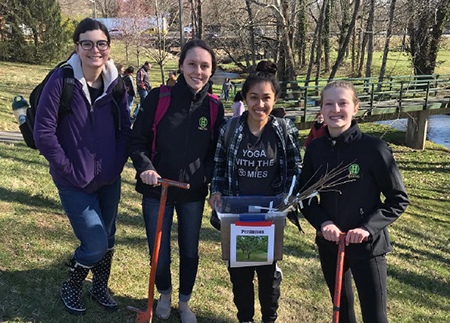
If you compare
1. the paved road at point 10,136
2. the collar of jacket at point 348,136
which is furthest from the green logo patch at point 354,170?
the paved road at point 10,136

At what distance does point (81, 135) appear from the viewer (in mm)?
2492

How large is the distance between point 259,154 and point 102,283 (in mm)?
1588

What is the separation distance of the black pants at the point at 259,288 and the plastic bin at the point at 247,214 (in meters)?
0.21

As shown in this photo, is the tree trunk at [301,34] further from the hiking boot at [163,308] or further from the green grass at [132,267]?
the hiking boot at [163,308]

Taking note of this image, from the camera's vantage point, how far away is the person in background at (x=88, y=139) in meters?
2.38

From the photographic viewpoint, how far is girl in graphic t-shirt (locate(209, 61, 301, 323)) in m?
2.54

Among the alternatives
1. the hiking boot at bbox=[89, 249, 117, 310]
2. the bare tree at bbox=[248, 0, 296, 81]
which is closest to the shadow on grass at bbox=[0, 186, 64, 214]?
the hiking boot at bbox=[89, 249, 117, 310]

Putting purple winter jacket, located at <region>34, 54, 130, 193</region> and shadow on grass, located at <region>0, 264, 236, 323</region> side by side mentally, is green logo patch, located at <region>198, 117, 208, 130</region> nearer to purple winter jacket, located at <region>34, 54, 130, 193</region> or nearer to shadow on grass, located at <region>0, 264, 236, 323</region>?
purple winter jacket, located at <region>34, 54, 130, 193</region>

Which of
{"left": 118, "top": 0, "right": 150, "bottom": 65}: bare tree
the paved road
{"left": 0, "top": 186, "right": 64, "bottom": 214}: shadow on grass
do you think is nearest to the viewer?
{"left": 0, "top": 186, "right": 64, "bottom": 214}: shadow on grass

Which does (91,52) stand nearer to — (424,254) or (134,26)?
(424,254)

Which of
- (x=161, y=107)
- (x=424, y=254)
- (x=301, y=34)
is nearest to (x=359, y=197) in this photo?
(x=161, y=107)

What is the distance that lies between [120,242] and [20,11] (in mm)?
23837

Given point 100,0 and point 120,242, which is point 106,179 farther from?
point 100,0

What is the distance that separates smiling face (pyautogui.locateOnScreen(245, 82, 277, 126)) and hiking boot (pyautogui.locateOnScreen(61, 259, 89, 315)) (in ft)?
5.39
